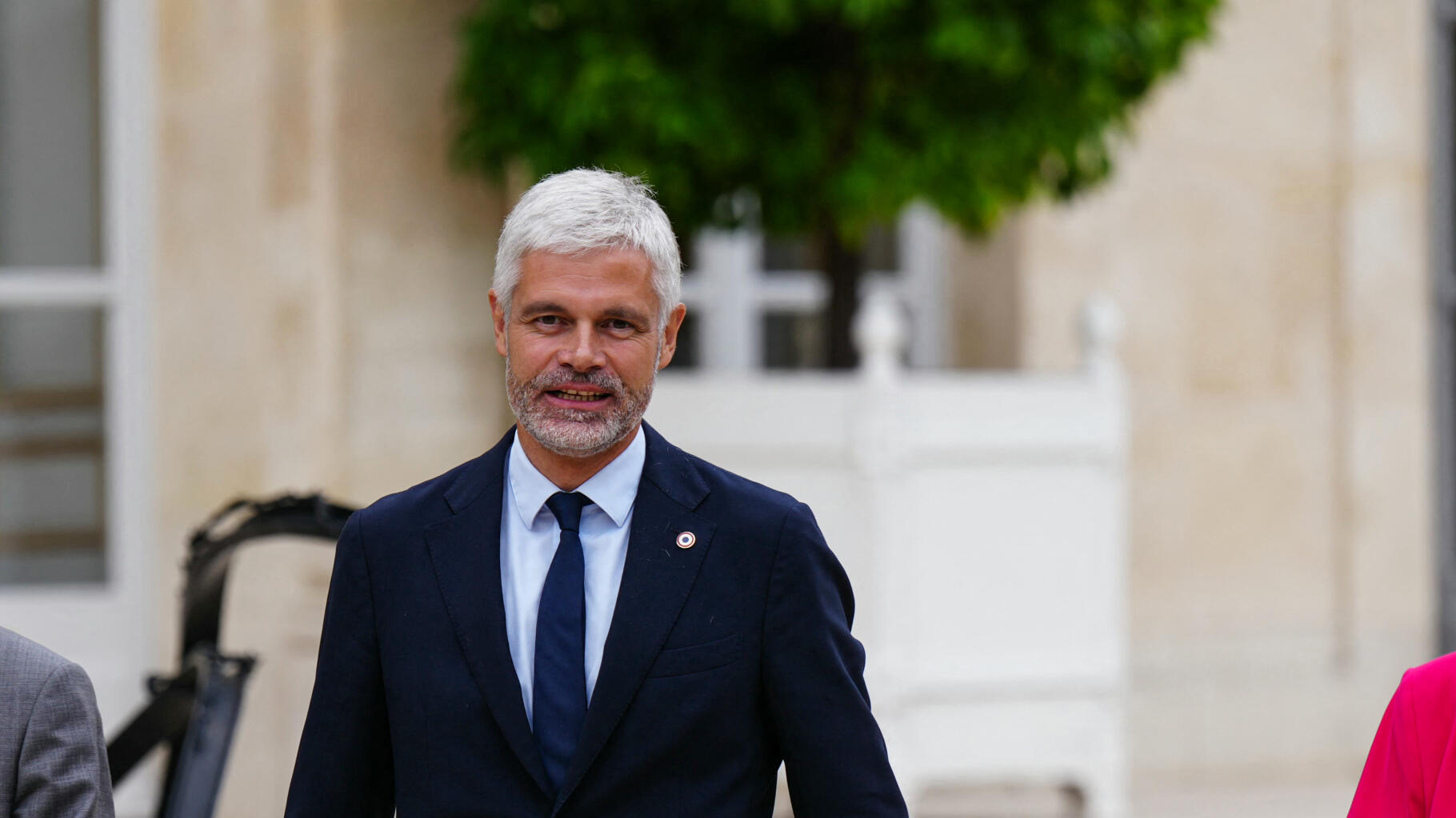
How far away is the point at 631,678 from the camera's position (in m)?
1.76

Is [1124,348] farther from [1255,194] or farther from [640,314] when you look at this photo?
[640,314]

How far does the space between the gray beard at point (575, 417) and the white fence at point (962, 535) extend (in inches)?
119

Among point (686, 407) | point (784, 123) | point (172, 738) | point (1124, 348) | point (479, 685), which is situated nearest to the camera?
point (479, 685)

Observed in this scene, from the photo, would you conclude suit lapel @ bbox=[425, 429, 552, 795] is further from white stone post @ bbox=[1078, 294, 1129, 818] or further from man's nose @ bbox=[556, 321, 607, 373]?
white stone post @ bbox=[1078, 294, 1129, 818]

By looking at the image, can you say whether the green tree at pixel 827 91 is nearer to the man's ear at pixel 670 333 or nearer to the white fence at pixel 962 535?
the white fence at pixel 962 535

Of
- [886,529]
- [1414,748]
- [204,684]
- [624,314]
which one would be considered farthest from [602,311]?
[886,529]

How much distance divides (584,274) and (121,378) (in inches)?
154

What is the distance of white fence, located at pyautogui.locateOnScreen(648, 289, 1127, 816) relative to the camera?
4.89m

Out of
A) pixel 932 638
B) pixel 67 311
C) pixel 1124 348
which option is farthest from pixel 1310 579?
pixel 67 311

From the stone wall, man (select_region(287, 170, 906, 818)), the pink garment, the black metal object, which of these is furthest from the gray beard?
the stone wall

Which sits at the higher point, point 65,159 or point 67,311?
point 65,159

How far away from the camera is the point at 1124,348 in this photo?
20.5 ft

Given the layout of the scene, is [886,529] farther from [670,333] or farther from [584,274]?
[584,274]

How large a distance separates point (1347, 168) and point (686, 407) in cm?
305
